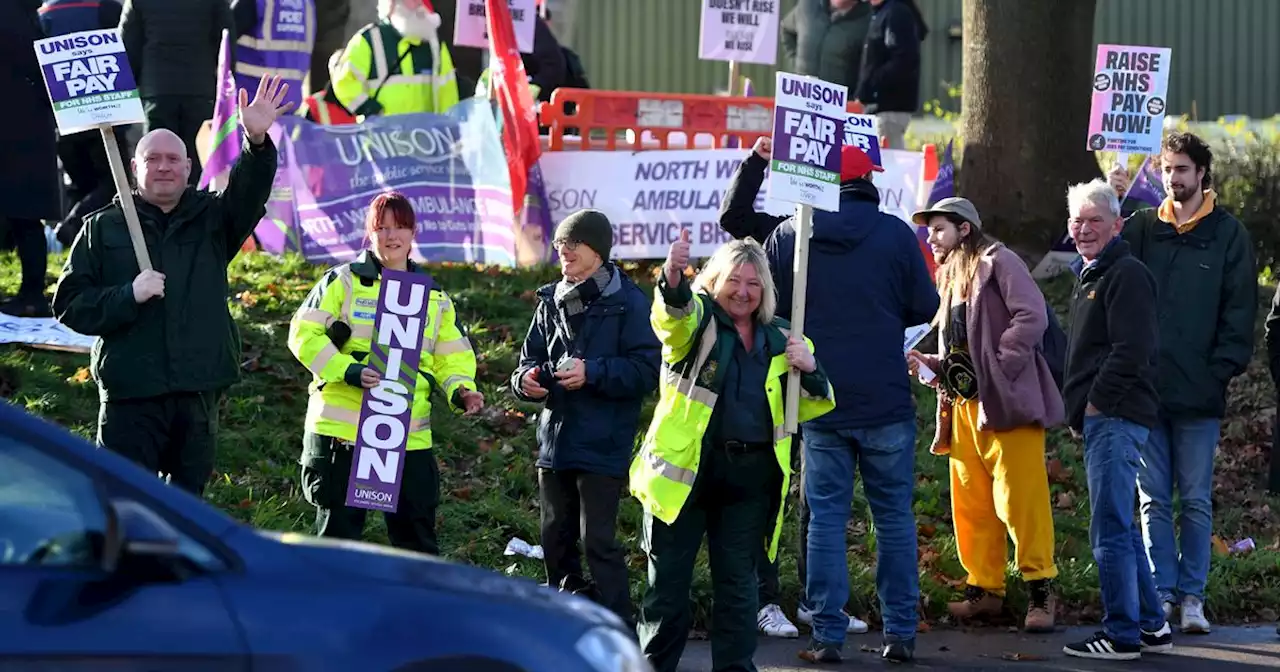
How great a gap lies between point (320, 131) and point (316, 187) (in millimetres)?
403

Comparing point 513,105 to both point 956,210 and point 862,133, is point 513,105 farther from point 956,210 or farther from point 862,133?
point 956,210

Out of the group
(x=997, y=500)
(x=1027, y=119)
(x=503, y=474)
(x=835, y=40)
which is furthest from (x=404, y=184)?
(x=997, y=500)

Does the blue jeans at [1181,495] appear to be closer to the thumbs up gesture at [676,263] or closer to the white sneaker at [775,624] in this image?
the white sneaker at [775,624]

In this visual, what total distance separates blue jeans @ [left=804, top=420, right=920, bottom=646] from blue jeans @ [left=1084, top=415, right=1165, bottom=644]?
82cm

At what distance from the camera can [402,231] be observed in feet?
25.2

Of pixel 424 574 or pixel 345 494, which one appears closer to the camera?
pixel 424 574

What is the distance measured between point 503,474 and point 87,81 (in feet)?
11.1

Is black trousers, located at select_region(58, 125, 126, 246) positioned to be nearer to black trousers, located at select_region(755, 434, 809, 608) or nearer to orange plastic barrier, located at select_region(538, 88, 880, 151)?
orange plastic barrier, located at select_region(538, 88, 880, 151)

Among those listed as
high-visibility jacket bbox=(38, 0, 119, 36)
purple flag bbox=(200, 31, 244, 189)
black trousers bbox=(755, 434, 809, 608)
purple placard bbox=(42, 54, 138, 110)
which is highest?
high-visibility jacket bbox=(38, 0, 119, 36)

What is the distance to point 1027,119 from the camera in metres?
14.0

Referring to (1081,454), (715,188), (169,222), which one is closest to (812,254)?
(169,222)

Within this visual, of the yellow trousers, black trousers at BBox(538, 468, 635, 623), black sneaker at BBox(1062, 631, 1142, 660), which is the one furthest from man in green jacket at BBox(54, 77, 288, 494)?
black sneaker at BBox(1062, 631, 1142, 660)

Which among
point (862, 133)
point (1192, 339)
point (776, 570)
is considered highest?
point (862, 133)

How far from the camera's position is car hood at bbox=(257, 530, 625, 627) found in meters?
4.62
